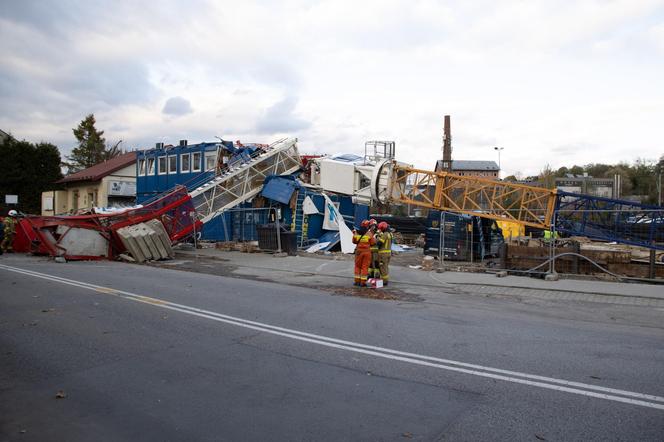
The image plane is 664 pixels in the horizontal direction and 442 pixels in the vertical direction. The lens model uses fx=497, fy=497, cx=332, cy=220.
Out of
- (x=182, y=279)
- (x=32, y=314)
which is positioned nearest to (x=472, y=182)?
(x=182, y=279)

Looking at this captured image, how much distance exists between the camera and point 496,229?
20078 mm

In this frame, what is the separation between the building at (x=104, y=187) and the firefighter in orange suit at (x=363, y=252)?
3378 cm

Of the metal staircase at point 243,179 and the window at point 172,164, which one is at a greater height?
the window at point 172,164

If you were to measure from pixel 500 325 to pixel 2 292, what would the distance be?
397 inches

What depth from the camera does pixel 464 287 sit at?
13328mm

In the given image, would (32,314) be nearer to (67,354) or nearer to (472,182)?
(67,354)

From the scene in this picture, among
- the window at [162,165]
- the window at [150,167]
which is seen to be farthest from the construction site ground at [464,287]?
the window at [150,167]

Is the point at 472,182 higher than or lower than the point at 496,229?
higher

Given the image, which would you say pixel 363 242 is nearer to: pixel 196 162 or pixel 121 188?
pixel 196 162

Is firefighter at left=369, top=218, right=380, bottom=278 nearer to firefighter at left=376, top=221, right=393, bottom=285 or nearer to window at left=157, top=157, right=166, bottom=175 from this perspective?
firefighter at left=376, top=221, right=393, bottom=285

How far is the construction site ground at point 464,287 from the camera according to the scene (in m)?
10.6

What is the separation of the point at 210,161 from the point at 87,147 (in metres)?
49.5

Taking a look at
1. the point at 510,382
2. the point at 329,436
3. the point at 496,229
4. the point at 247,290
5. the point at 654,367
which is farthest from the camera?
the point at 496,229

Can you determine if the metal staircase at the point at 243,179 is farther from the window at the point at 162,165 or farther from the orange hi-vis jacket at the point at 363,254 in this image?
the orange hi-vis jacket at the point at 363,254
